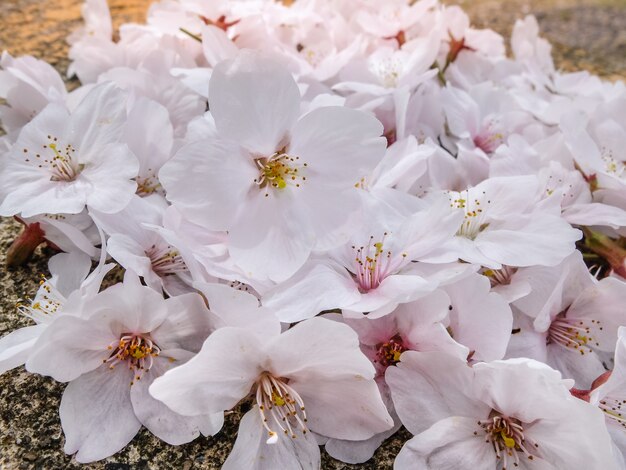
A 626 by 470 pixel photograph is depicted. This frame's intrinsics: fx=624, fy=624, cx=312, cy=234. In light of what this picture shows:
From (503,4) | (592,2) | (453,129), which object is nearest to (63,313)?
(453,129)

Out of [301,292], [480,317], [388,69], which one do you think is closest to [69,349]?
[301,292]

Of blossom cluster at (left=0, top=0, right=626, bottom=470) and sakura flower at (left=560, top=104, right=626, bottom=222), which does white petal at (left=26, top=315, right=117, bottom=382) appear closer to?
blossom cluster at (left=0, top=0, right=626, bottom=470)

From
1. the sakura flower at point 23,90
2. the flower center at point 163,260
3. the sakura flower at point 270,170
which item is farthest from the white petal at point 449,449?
the sakura flower at point 23,90

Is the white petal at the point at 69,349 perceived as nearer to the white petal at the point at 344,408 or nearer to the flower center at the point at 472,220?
the white petal at the point at 344,408

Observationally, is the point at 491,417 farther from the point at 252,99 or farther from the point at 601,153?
the point at 601,153

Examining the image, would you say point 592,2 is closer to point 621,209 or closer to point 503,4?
point 503,4

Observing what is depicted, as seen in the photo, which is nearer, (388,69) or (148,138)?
(148,138)
